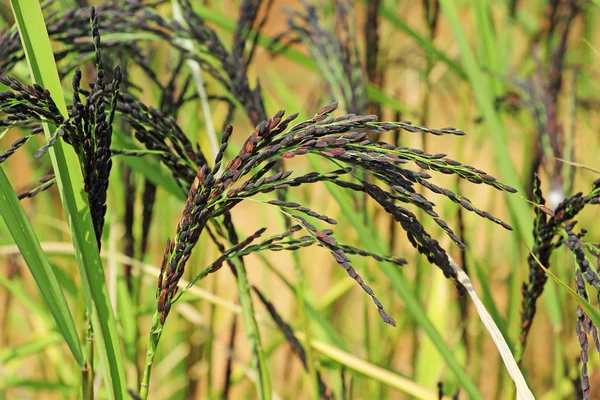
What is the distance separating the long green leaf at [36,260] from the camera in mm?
416

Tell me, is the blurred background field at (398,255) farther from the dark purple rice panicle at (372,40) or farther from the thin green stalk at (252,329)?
the thin green stalk at (252,329)

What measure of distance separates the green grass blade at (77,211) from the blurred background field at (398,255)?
0.27 m

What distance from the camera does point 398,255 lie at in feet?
4.07

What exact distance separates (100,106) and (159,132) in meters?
0.11

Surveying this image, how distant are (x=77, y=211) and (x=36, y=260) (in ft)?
0.13

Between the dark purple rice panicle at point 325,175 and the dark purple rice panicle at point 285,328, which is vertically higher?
the dark purple rice panicle at point 325,175

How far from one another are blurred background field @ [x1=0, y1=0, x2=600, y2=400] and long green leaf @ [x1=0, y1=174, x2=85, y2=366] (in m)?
0.28

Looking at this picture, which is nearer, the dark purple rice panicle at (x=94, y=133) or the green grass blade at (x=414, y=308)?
the dark purple rice panicle at (x=94, y=133)

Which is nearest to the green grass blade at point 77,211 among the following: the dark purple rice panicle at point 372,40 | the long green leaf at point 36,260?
the long green leaf at point 36,260

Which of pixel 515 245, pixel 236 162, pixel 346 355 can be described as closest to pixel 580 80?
pixel 515 245

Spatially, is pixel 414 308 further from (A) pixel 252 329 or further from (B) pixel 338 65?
(B) pixel 338 65

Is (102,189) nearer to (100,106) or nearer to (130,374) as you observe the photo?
(100,106)

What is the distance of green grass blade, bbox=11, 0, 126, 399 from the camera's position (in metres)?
0.43

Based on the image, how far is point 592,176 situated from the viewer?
1.49 meters
